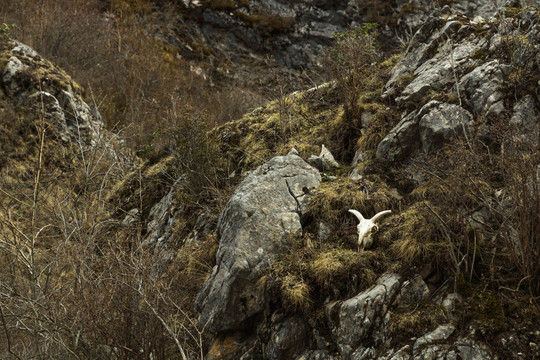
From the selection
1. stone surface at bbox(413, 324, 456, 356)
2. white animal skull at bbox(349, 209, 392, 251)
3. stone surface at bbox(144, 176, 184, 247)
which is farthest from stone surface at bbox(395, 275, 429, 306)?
stone surface at bbox(144, 176, 184, 247)

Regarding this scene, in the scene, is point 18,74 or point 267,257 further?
point 18,74

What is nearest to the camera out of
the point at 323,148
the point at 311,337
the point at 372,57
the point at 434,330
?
the point at 434,330

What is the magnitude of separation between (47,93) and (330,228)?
7.73m

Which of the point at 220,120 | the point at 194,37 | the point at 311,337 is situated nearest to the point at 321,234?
the point at 311,337

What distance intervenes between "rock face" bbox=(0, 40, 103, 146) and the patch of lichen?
314 inches

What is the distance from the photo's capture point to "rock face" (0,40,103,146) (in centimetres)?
1010

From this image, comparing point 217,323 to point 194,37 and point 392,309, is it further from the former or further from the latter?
point 194,37

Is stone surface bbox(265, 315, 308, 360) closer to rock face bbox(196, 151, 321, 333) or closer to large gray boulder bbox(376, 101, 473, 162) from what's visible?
rock face bbox(196, 151, 321, 333)

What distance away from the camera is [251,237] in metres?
4.81

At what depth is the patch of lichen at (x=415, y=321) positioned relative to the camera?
11.7ft

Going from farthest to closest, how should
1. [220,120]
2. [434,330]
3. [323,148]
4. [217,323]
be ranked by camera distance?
[220,120] → [323,148] → [217,323] → [434,330]

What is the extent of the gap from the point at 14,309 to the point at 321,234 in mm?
3344

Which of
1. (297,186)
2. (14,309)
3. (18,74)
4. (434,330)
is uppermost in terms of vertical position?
(18,74)

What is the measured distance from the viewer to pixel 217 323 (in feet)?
15.1
